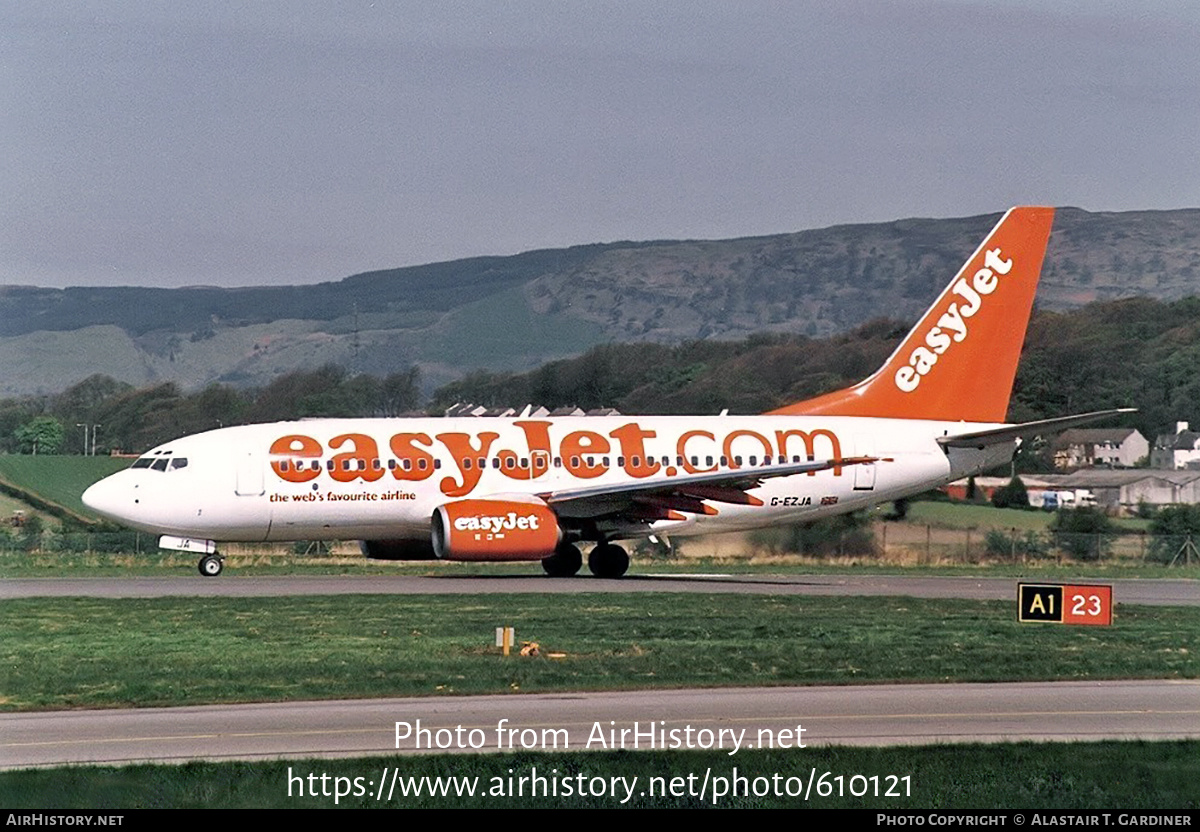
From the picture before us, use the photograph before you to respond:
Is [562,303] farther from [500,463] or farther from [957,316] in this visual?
[500,463]

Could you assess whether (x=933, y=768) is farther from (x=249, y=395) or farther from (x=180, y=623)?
(x=249, y=395)

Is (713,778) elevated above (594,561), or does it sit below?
below

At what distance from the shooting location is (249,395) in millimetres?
84188

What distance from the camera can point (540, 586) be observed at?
38594 mm

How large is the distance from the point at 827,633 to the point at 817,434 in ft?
52.3

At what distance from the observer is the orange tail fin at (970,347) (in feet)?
153

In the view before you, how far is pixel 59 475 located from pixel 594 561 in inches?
1325

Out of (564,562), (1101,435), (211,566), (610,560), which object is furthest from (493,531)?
(1101,435)

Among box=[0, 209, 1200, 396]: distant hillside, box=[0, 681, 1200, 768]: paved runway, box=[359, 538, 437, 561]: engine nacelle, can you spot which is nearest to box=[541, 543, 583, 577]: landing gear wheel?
box=[359, 538, 437, 561]: engine nacelle

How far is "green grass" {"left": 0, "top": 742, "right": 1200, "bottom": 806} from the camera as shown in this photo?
14812mm

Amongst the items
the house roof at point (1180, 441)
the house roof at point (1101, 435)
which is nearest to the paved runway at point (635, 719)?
the house roof at point (1180, 441)

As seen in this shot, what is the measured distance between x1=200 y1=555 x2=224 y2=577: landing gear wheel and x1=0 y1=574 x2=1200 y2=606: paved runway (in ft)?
0.73

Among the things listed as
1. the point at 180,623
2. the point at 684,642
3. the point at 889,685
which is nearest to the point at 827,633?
the point at 684,642

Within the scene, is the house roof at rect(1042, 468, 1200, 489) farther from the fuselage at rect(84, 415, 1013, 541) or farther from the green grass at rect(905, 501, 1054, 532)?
the fuselage at rect(84, 415, 1013, 541)
